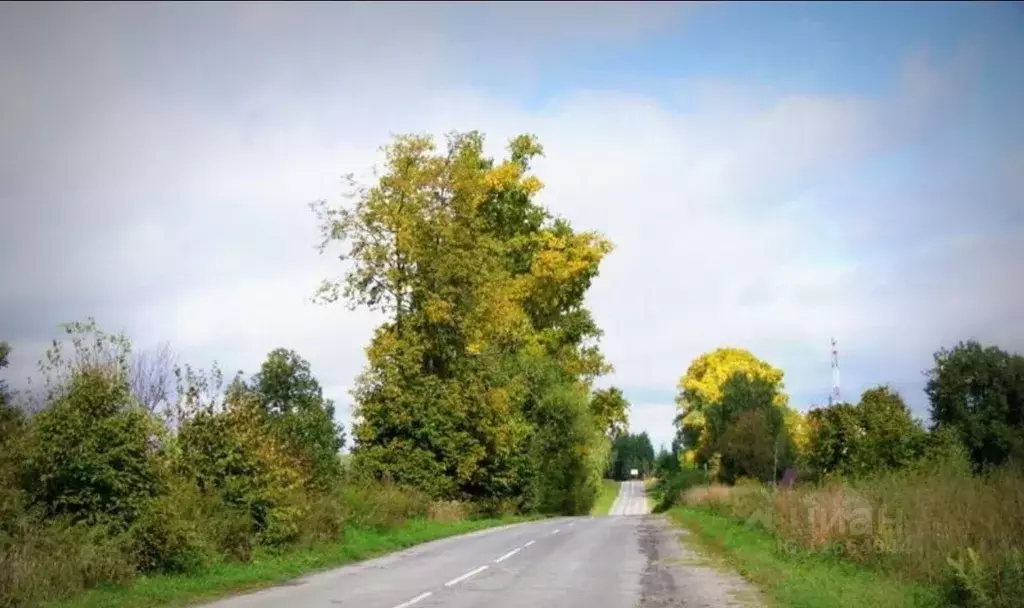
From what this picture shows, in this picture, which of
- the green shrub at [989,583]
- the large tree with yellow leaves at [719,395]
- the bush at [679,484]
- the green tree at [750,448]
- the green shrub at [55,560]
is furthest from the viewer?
the large tree with yellow leaves at [719,395]

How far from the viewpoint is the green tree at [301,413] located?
26.7m

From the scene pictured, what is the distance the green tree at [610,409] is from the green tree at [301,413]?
26576mm

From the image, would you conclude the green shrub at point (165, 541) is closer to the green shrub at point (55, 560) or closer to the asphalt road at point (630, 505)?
the green shrub at point (55, 560)

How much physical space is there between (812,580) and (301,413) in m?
17.7

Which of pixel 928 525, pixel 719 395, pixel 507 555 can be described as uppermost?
pixel 719 395

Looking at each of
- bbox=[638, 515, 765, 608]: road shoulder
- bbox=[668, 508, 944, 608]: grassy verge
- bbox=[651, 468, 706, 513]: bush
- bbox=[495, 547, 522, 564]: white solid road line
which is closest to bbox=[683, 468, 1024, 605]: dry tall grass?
bbox=[668, 508, 944, 608]: grassy verge

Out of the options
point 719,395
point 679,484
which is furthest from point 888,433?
point 719,395

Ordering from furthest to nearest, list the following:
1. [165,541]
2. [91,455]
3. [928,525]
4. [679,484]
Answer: [679,484] → [165,541] → [91,455] → [928,525]

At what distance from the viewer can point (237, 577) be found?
17766 millimetres

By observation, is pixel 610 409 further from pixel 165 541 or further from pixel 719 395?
pixel 165 541

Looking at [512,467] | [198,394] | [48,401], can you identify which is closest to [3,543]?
[48,401]

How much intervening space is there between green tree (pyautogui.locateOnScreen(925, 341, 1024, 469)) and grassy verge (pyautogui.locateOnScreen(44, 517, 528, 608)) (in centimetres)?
2984

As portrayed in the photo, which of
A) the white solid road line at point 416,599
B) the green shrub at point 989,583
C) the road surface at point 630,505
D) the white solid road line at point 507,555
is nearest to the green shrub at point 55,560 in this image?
the white solid road line at point 416,599

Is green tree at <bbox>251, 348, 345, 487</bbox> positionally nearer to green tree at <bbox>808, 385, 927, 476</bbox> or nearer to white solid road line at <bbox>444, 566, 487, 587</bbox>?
white solid road line at <bbox>444, 566, 487, 587</bbox>
